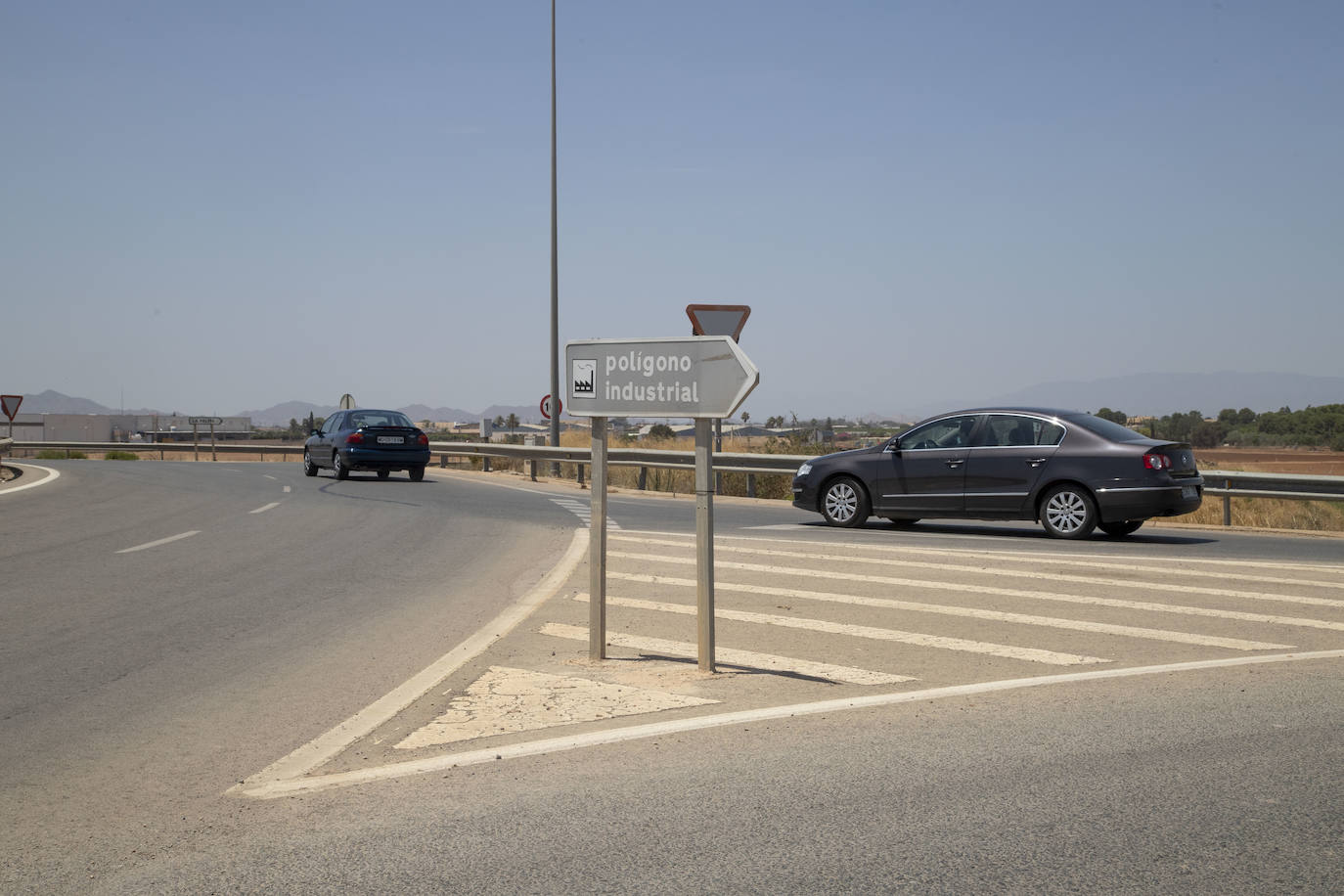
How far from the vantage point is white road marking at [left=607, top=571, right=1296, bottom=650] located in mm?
Answer: 8172

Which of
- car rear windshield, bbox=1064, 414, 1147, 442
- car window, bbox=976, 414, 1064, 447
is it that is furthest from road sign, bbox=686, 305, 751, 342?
car rear windshield, bbox=1064, 414, 1147, 442

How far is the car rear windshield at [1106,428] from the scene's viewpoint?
14.6m

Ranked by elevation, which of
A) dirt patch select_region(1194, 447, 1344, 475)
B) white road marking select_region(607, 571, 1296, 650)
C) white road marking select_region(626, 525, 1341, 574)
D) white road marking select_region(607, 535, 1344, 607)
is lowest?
white road marking select_region(607, 571, 1296, 650)

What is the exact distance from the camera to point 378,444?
2762 cm

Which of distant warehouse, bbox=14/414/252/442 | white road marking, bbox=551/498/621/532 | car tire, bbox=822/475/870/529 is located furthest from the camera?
distant warehouse, bbox=14/414/252/442

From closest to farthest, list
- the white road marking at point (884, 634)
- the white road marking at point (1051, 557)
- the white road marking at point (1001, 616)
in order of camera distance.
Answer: the white road marking at point (884, 634)
the white road marking at point (1001, 616)
the white road marking at point (1051, 557)

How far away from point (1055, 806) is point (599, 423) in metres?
3.83

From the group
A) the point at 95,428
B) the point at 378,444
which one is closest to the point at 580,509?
the point at 378,444

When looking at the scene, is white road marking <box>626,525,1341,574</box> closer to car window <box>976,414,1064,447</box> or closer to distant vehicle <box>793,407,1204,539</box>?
distant vehicle <box>793,407,1204,539</box>

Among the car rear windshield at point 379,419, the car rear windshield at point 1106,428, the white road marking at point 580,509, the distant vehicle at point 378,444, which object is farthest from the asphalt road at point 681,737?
the car rear windshield at point 379,419

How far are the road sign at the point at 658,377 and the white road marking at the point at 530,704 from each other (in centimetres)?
160

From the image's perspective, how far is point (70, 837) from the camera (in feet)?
14.6

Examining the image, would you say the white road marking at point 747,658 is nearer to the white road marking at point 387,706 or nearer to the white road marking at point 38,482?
the white road marking at point 387,706

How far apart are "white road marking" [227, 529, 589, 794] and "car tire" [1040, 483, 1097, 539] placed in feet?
23.1
